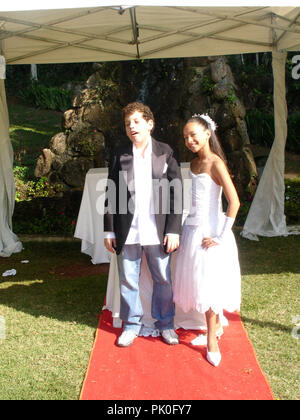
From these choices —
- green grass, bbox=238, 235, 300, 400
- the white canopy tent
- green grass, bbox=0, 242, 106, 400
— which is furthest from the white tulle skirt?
the white canopy tent

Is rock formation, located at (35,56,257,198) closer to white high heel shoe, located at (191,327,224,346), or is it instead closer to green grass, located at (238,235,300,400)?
green grass, located at (238,235,300,400)

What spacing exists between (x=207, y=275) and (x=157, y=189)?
78 cm

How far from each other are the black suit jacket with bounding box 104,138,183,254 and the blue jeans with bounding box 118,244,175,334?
0.13 m

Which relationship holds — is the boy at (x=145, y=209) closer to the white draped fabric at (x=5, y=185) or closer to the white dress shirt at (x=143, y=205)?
the white dress shirt at (x=143, y=205)

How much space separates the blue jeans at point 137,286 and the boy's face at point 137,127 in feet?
2.82

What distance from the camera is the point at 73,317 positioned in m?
4.62

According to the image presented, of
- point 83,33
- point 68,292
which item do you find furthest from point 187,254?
point 83,33

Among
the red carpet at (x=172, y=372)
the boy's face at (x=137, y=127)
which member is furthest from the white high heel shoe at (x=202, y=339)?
the boy's face at (x=137, y=127)

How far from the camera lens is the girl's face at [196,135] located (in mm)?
3641

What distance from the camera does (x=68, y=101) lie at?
16375mm

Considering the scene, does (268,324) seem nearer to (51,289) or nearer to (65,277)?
(51,289)

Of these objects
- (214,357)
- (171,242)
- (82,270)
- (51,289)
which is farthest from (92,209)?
(214,357)

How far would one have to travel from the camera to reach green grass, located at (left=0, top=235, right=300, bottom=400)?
3512 mm

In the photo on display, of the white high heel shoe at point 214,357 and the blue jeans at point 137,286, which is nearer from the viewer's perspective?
the white high heel shoe at point 214,357
